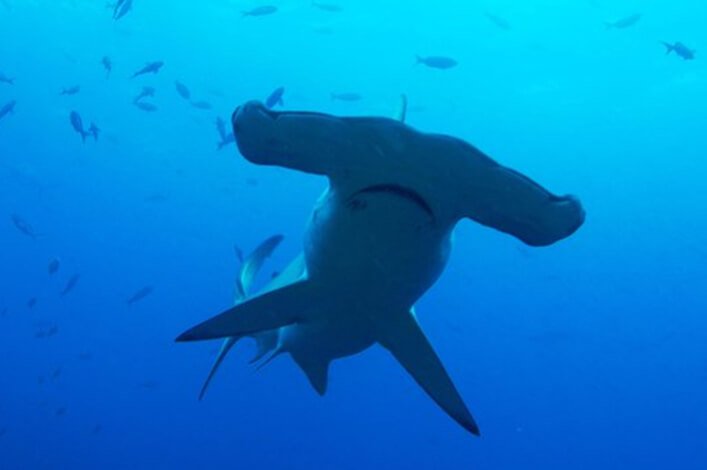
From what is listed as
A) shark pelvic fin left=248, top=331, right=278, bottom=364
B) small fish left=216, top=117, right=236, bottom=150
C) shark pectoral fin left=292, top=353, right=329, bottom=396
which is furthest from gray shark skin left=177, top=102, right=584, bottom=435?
small fish left=216, top=117, right=236, bottom=150

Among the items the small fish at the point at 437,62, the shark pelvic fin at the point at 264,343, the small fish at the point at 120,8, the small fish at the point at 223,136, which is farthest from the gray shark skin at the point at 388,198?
the small fish at the point at 437,62

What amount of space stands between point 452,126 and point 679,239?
65.7 feet

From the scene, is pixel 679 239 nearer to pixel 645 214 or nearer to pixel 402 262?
pixel 645 214

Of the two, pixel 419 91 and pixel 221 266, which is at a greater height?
pixel 419 91

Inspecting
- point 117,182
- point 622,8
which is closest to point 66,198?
point 117,182

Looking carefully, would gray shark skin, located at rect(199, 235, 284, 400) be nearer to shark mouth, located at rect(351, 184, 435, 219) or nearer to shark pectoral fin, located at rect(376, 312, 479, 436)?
shark pectoral fin, located at rect(376, 312, 479, 436)

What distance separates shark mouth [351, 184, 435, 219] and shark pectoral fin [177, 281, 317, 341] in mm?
943

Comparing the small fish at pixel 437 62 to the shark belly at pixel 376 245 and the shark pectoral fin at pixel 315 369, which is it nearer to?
the shark pectoral fin at pixel 315 369

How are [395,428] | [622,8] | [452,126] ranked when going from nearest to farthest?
[622,8] < [452,126] < [395,428]

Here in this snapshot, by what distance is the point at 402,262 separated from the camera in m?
2.91

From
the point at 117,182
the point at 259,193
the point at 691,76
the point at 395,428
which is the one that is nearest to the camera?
the point at 691,76

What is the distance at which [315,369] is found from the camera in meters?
4.85

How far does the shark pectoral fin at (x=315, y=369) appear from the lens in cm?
471

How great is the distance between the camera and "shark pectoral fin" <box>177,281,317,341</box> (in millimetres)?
3328
